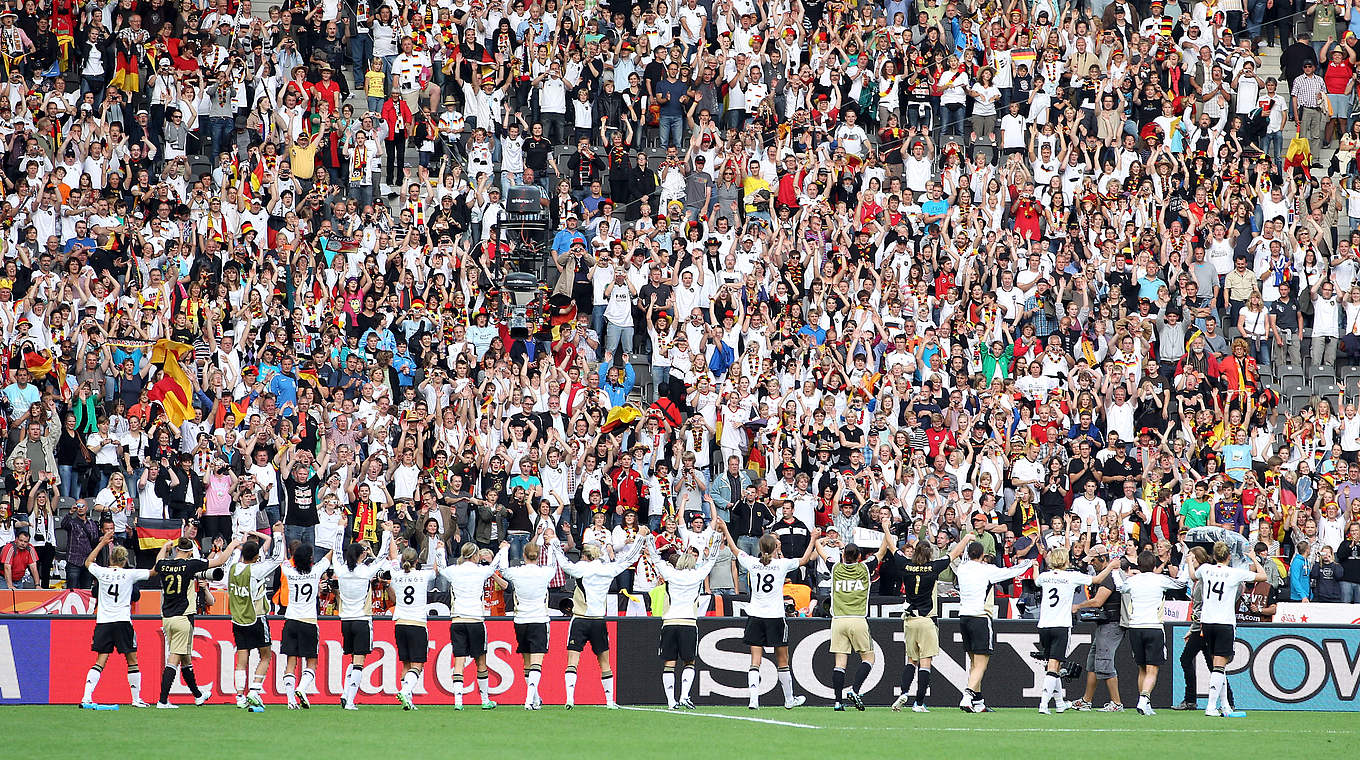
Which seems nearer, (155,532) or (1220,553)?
(1220,553)

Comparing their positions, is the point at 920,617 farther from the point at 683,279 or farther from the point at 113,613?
the point at 113,613

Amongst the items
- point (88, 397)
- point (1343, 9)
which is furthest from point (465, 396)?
point (1343, 9)

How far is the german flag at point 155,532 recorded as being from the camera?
21844 millimetres

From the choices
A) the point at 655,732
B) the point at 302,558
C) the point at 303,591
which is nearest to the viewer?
the point at 655,732

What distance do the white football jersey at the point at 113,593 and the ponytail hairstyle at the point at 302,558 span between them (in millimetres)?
1683

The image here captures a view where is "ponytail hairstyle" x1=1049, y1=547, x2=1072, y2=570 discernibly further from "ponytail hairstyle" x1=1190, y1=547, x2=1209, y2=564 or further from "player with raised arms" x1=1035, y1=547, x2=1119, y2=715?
"ponytail hairstyle" x1=1190, y1=547, x2=1209, y2=564

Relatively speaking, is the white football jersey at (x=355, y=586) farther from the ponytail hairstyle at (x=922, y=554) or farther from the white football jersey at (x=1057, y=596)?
the white football jersey at (x=1057, y=596)

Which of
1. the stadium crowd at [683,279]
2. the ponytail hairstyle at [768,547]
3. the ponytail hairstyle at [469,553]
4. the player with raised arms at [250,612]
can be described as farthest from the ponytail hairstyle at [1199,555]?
the player with raised arms at [250,612]

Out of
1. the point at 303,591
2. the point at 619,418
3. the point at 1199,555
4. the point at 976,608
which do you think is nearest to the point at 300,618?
the point at 303,591

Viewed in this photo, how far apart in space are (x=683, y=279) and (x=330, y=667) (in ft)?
26.9

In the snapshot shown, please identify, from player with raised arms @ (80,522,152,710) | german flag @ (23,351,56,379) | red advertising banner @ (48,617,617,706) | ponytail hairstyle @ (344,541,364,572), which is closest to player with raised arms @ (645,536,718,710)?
red advertising banner @ (48,617,617,706)

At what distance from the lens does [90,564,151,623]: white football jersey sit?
18.3 metres

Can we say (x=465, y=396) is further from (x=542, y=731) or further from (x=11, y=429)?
(x=542, y=731)

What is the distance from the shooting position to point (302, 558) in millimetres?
18188
